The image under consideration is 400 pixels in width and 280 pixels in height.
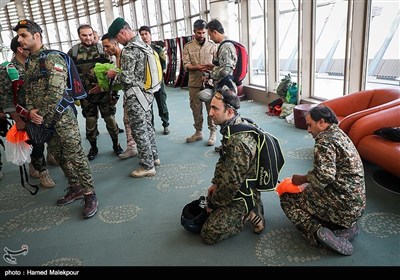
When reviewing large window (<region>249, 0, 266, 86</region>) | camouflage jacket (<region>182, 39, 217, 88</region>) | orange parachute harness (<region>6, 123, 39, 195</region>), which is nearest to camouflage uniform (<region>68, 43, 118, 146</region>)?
orange parachute harness (<region>6, 123, 39, 195</region>)

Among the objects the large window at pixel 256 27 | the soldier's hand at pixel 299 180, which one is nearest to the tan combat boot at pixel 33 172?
the soldier's hand at pixel 299 180

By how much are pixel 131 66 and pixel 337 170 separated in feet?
6.60

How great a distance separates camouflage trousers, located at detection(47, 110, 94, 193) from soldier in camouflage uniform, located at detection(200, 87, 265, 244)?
3.73 feet

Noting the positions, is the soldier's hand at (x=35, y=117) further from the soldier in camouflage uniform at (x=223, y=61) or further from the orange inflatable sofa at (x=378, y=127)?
the orange inflatable sofa at (x=378, y=127)

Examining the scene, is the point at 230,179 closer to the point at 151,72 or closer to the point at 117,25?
the point at 151,72

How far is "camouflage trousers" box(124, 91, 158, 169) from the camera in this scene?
2.95 m

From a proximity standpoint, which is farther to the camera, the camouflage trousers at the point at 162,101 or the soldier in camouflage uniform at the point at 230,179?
the camouflage trousers at the point at 162,101

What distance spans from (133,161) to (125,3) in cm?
1075

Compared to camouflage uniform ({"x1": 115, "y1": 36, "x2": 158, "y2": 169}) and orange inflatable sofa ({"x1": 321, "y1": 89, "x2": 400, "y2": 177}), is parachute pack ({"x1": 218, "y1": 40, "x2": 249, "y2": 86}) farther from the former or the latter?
orange inflatable sofa ({"x1": 321, "y1": 89, "x2": 400, "y2": 177})

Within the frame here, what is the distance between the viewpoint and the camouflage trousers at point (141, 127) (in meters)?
2.95

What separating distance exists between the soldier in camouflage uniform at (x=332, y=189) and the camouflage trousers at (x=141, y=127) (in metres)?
1.69

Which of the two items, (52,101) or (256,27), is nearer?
(52,101)

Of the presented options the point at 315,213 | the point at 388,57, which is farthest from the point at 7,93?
the point at 388,57

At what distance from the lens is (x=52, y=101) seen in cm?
227
